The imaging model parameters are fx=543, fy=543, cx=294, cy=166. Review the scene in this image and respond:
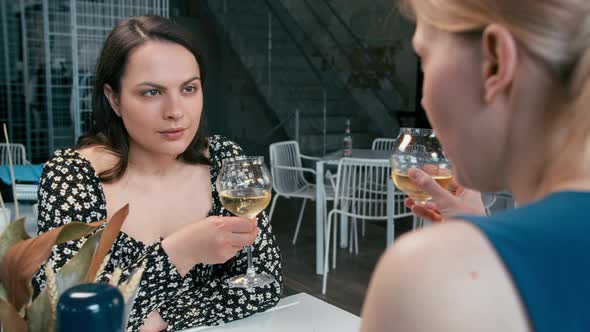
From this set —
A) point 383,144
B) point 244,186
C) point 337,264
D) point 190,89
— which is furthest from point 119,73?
point 383,144

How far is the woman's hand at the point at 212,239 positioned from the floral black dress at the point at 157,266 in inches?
2.2

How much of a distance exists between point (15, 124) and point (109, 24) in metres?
1.80

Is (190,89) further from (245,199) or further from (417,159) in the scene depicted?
(417,159)

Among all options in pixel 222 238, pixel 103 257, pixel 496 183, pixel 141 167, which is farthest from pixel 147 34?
pixel 496 183

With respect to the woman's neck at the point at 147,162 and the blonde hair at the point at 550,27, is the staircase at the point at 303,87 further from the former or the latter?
the blonde hair at the point at 550,27

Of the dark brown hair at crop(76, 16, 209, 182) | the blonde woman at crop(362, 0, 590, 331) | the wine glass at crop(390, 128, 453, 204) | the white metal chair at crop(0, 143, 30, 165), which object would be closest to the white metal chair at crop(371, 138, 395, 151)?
the white metal chair at crop(0, 143, 30, 165)

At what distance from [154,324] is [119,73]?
692mm

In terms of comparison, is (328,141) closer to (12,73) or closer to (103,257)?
(12,73)

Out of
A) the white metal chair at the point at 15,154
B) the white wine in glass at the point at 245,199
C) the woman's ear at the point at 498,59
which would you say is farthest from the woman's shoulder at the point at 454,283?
the white metal chair at the point at 15,154

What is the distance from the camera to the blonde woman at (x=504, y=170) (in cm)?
39

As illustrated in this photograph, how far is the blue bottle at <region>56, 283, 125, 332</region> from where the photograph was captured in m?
0.45

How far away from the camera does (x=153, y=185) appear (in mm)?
1616

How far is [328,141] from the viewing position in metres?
7.42

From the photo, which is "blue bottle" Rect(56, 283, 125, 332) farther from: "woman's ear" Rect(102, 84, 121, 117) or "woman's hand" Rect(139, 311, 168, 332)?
"woman's ear" Rect(102, 84, 121, 117)
